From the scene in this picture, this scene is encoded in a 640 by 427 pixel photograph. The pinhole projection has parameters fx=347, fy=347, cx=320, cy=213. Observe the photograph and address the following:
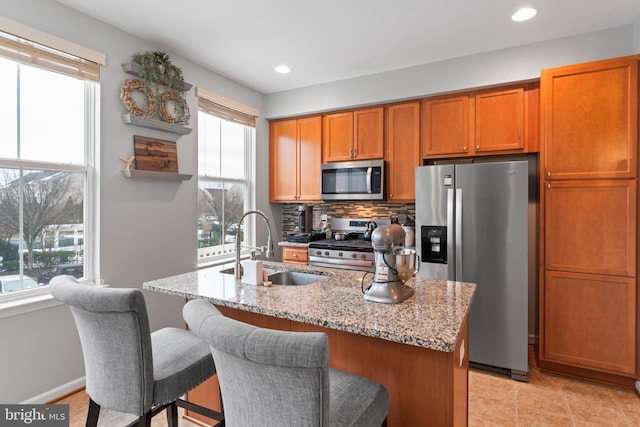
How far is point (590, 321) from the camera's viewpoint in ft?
8.68

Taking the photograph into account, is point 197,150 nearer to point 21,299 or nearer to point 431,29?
point 21,299

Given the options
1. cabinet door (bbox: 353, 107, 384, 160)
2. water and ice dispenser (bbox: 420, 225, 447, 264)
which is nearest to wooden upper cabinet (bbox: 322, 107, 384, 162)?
cabinet door (bbox: 353, 107, 384, 160)

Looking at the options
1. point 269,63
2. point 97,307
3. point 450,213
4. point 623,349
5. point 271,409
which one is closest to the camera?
point 271,409

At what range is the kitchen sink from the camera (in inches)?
87.3

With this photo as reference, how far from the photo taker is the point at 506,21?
103 inches

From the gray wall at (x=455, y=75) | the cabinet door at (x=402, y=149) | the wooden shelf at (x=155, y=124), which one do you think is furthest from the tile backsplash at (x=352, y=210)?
the wooden shelf at (x=155, y=124)

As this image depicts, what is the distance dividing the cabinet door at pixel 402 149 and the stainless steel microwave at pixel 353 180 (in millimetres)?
Answer: 128

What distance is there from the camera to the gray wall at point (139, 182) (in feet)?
7.39

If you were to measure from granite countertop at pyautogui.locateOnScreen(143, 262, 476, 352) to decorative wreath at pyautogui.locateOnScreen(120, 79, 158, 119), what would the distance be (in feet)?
5.07

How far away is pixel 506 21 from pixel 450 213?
151 centimetres

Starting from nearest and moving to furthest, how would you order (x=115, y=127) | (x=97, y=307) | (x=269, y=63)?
(x=97, y=307)
(x=115, y=127)
(x=269, y=63)

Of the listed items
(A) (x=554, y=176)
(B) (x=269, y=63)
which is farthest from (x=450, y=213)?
(B) (x=269, y=63)

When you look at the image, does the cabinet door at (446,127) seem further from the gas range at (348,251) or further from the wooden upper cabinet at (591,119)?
the gas range at (348,251)

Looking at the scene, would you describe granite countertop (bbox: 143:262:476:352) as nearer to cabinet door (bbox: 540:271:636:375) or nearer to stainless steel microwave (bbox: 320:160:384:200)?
cabinet door (bbox: 540:271:636:375)
